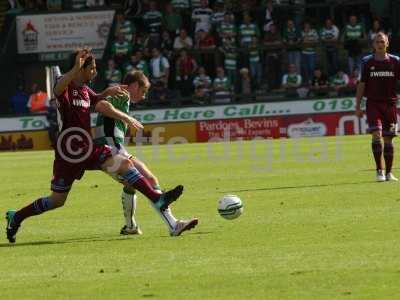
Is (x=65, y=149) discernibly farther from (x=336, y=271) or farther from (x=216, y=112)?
(x=216, y=112)

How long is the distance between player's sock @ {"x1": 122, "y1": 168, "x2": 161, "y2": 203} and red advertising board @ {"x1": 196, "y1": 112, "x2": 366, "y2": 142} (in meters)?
22.1

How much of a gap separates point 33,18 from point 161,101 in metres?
8.65

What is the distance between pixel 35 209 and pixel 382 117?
23.7 ft

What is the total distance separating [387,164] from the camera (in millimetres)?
17281

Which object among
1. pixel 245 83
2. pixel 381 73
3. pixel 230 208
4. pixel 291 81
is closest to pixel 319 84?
pixel 291 81

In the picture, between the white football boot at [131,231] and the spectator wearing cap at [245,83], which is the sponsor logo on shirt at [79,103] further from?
Result: the spectator wearing cap at [245,83]

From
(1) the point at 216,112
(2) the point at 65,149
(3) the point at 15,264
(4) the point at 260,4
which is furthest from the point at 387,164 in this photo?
(4) the point at 260,4

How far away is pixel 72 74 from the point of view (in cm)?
1105

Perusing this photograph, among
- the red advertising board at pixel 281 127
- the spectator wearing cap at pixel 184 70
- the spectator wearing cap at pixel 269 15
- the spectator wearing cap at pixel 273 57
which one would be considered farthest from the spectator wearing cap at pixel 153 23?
the red advertising board at pixel 281 127

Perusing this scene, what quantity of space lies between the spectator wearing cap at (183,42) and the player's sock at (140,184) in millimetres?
26124

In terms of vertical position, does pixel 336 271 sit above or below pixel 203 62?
above

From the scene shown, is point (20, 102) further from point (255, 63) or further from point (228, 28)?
point (255, 63)

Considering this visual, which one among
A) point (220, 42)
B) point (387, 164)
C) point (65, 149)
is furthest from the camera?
point (220, 42)

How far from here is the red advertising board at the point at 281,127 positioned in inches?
1310
